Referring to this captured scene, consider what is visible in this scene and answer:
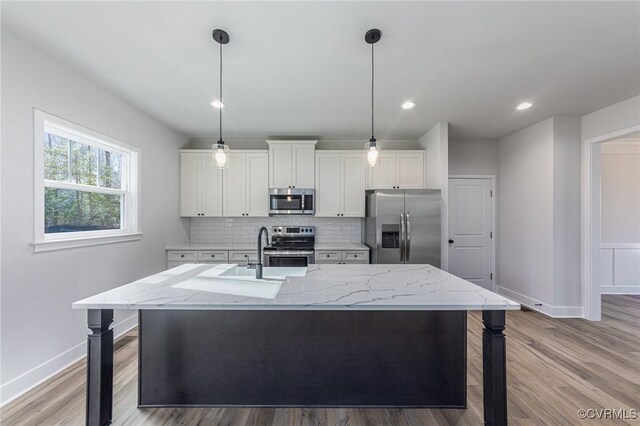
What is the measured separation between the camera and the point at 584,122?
3.57m

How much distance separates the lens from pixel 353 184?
4395mm

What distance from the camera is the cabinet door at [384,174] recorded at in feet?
14.3

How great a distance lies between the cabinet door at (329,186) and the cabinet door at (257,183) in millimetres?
Result: 837

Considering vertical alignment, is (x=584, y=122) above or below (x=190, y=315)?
above

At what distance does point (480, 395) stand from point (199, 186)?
14.1ft

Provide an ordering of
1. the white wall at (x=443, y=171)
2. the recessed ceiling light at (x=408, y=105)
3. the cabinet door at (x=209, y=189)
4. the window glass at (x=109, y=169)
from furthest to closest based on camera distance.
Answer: the cabinet door at (x=209, y=189) → the white wall at (x=443, y=171) → the recessed ceiling light at (x=408, y=105) → the window glass at (x=109, y=169)

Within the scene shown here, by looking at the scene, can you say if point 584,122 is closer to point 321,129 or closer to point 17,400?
point 321,129

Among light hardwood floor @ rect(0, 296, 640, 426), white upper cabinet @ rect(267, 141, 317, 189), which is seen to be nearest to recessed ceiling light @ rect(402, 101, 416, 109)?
white upper cabinet @ rect(267, 141, 317, 189)

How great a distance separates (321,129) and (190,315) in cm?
311

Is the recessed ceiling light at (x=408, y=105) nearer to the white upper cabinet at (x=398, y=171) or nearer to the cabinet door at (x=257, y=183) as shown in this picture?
the white upper cabinet at (x=398, y=171)

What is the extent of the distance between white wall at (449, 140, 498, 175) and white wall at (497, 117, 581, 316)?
437 mm

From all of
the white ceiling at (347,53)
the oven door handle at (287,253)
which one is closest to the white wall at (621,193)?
the white ceiling at (347,53)

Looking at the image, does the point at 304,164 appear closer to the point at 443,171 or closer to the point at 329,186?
the point at 329,186

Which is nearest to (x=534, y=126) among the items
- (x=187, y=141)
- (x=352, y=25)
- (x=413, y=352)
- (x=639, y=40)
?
(x=639, y=40)
